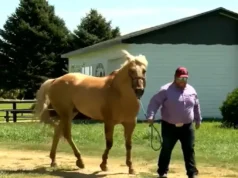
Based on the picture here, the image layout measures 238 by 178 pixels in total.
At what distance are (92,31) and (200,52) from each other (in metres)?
37.2

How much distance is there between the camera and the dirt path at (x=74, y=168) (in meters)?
10.7

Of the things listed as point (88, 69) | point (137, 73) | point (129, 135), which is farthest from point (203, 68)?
point (137, 73)

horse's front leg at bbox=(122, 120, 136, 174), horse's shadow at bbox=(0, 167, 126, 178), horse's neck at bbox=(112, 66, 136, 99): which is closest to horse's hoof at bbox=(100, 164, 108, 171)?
horse's shadow at bbox=(0, 167, 126, 178)

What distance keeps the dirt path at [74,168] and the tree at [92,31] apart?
161 ft

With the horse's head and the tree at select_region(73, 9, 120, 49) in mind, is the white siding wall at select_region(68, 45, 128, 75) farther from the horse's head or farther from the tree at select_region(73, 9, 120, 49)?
the tree at select_region(73, 9, 120, 49)

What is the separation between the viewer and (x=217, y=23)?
29.7 meters

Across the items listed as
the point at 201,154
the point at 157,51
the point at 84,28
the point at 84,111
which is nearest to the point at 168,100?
the point at 84,111

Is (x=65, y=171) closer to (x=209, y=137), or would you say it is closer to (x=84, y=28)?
(x=209, y=137)

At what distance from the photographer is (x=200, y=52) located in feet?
96.6

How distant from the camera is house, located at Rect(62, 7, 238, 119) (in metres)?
28.8

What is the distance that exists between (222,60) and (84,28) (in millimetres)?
36879

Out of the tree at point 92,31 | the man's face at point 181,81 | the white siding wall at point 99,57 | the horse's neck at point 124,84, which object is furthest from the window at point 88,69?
the tree at point 92,31

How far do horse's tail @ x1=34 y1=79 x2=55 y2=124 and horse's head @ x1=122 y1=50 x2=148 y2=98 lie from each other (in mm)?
2604

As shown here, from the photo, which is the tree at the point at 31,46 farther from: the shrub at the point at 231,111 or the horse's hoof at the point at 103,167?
the horse's hoof at the point at 103,167
